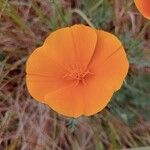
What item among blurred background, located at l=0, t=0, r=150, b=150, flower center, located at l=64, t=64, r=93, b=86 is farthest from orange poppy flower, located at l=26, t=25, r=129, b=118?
blurred background, located at l=0, t=0, r=150, b=150

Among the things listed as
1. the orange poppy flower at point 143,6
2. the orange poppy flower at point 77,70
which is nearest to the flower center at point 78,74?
the orange poppy flower at point 77,70

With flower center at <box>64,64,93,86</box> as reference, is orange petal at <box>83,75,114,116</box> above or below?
below

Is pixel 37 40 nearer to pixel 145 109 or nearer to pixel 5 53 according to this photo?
pixel 5 53

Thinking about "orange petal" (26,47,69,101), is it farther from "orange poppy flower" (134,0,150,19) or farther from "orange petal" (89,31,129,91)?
"orange poppy flower" (134,0,150,19)

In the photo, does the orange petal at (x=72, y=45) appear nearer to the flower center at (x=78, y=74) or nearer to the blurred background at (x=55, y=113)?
the flower center at (x=78, y=74)

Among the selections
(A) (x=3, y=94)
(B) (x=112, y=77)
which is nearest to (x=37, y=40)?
(A) (x=3, y=94)

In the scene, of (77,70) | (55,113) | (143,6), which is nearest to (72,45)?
(77,70)

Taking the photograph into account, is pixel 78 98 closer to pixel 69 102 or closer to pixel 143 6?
pixel 69 102
